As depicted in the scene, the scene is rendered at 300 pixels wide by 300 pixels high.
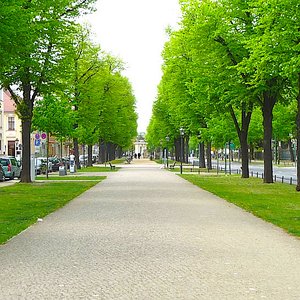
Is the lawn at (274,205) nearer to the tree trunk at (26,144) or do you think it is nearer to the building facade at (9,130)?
the tree trunk at (26,144)

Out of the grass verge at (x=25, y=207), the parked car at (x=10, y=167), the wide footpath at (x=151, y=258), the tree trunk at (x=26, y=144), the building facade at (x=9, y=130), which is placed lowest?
the wide footpath at (x=151, y=258)

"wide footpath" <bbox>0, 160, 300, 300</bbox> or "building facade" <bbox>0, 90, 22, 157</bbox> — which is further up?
"building facade" <bbox>0, 90, 22, 157</bbox>

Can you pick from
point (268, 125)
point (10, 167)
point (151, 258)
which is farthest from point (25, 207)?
point (10, 167)

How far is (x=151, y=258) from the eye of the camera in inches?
404

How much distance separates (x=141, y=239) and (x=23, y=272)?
3.89 metres

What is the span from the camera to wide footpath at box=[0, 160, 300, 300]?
25.6 ft

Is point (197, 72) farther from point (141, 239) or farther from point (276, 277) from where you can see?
point (276, 277)

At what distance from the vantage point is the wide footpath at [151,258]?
781cm

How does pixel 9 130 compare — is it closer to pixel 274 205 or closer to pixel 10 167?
pixel 10 167

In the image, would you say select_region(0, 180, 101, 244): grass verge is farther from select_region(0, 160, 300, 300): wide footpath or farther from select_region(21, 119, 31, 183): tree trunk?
select_region(21, 119, 31, 183): tree trunk

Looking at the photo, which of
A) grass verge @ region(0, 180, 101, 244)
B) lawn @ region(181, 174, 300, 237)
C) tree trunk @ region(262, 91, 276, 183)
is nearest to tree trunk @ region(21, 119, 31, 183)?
grass verge @ region(0, 180, 101, 244)

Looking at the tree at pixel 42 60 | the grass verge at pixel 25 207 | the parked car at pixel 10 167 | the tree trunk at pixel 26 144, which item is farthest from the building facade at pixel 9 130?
the grass verge at pixel 25 207

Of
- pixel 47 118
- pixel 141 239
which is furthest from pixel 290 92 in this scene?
pixel 141 239

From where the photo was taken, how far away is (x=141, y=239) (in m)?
12.6
